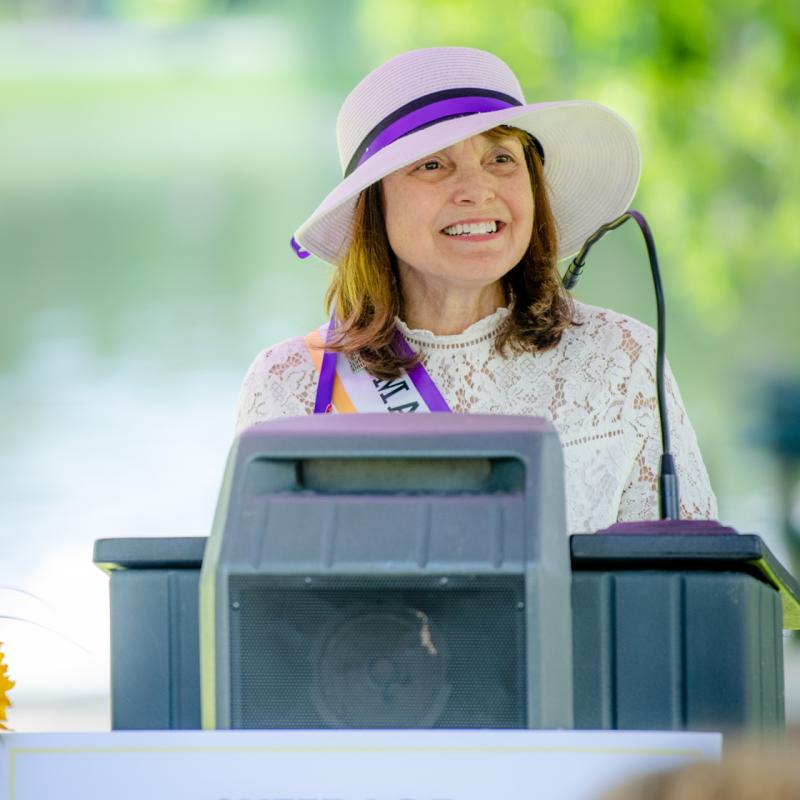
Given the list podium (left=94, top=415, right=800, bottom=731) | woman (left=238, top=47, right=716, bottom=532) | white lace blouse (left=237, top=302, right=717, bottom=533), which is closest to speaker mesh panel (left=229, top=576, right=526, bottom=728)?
podium (left=94, top=415, right=800, bottom=731)

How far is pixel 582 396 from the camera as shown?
2.29m

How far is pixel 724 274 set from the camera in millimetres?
7004

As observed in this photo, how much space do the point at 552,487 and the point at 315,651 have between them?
0.83 feet

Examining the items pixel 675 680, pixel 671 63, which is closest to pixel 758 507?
pixel 671 63

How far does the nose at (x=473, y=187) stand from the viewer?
2.42m

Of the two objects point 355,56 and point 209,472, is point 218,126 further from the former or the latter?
point 209,472

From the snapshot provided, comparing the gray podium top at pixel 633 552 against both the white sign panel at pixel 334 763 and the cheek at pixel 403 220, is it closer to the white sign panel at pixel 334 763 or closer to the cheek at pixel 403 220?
the white sign panel at pixel 334 763

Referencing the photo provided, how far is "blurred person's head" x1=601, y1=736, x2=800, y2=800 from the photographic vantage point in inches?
37.8

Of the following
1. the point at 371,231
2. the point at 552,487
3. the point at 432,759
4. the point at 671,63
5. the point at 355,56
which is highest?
the point at 355,56

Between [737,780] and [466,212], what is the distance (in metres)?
1.52

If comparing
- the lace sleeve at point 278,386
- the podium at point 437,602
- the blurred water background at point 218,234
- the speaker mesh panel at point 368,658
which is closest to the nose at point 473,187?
the lace sleeve at point 278,386

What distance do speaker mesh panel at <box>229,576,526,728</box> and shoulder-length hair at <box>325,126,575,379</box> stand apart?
3.12 feet

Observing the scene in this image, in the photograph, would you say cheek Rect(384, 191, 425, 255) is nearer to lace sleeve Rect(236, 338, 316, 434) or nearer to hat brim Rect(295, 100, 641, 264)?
hat brim Rect(295, 100, 641, 264)

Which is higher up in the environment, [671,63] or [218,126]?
[218,126]
